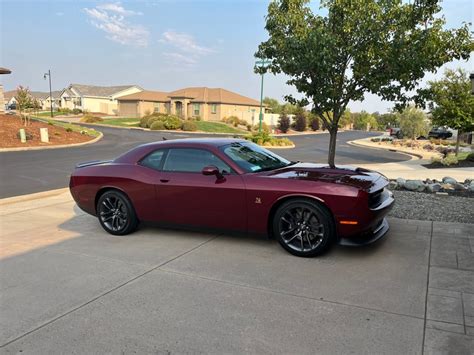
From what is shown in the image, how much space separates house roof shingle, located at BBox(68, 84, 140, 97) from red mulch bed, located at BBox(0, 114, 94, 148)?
4916cm

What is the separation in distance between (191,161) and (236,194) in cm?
93

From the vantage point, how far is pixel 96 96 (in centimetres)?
7362

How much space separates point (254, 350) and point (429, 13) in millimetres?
7353

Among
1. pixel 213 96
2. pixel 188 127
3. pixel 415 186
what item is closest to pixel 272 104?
pixel 213 96

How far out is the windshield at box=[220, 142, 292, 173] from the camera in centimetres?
539

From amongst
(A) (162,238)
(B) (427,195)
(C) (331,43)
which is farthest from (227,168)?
(B) (427,195)

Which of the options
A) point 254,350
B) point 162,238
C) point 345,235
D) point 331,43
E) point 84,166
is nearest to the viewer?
point 254,350

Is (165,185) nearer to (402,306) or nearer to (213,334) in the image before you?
(213,334)

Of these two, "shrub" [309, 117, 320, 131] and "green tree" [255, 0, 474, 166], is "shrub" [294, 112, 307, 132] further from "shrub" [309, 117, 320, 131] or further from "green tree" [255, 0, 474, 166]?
"green tree" [255, 0, 474, 166]

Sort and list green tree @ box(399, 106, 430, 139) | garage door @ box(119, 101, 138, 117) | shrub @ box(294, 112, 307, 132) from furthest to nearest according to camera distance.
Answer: garage door @ box(119, 101, 138, 117), shrub @ box(294, 112, 307, 132), green tree @ box(399, 106, 430, 139)

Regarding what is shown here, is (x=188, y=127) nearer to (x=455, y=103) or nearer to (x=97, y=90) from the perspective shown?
(x=455, y=103)

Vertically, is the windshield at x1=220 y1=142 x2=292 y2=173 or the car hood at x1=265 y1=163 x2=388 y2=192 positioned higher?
the windshield at x1=220 y1=142 x2=292 y2=173

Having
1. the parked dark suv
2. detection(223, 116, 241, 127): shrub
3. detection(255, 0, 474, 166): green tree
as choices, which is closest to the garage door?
detection(223, 116, 241, 127): shrub

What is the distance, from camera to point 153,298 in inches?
150
